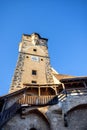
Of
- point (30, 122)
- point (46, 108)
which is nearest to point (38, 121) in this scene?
point (30, 122)

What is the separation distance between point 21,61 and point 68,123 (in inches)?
471

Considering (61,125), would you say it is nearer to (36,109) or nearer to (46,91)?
(36,109)

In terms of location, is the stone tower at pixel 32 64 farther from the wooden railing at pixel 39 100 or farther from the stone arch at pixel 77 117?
the stone arch at pixel 77 117

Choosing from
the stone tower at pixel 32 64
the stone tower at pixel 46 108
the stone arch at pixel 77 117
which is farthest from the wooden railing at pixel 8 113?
the stone tower at pixel 32 64

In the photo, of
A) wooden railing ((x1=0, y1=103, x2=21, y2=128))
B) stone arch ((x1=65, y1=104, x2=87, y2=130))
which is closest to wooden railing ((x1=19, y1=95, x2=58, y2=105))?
wooden railing ((x1=0, y1=103, x2=21, y2=128))

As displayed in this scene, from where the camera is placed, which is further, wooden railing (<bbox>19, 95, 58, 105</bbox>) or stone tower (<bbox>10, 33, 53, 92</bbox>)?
stone tower (<bbox>10, 33, 53, 92</bbox>)

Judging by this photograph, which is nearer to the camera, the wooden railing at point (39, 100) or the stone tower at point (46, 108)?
the stone tower at point (46, 108)

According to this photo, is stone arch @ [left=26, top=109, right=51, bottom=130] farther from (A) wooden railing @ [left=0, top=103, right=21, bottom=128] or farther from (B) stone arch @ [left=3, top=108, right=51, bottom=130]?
(A) wooden railing @ [left=0, top=103, right=21, bottom=128]

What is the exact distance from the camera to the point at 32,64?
23.2 metres

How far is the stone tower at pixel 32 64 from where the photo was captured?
20256 millimetres

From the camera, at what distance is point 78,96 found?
14.7 meters

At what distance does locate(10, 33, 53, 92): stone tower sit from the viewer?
20.3 metres

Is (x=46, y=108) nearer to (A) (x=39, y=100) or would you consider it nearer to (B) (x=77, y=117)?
(A) (x=39, y=100)

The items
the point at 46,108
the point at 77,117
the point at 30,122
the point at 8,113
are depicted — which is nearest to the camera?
the point at 8,113
